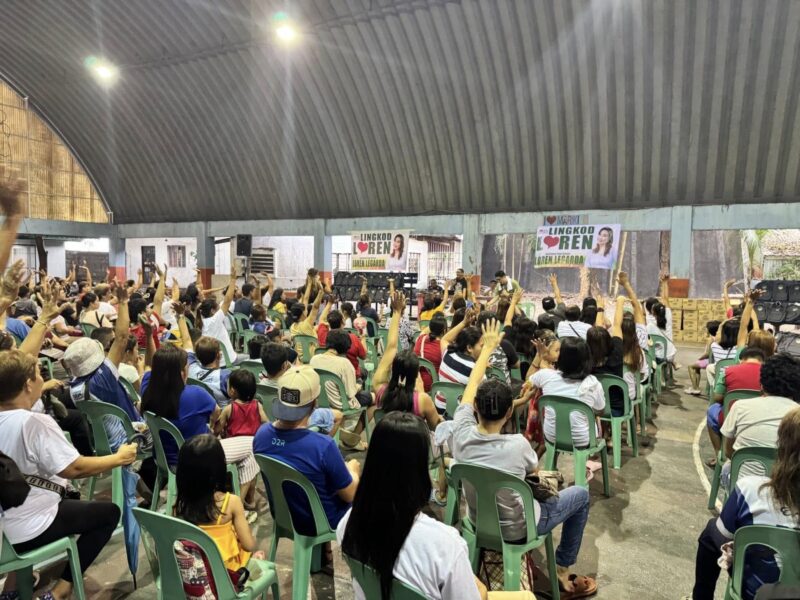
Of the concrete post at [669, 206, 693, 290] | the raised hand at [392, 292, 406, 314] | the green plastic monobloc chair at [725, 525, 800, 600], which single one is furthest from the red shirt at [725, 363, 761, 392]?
the concrete post at [669, 206, 693, 290]

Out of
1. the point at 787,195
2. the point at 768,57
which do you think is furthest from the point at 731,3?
the point at 787,195

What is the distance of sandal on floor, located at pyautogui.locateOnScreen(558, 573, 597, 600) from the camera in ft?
10.2

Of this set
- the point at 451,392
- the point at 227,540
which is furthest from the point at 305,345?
the point at 227,540

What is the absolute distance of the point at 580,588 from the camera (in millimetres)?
3125

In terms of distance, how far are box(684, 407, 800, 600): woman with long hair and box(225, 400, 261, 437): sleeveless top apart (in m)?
2.88

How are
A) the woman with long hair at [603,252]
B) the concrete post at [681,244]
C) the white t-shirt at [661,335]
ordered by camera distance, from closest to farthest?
the white t-shirt at [661,335], the concrete post at [681,244], the woman with long hair at [603,252]

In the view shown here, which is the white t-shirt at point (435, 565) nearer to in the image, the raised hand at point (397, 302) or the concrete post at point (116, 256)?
the raised hand at point (397, 302)

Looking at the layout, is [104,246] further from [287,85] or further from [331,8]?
[331,8]

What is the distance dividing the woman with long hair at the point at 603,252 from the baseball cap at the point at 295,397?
1248 centimetres

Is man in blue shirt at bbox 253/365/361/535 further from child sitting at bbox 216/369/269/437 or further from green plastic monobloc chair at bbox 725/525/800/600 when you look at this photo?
green plastic monobloc chair at bbox 725/525/800/600

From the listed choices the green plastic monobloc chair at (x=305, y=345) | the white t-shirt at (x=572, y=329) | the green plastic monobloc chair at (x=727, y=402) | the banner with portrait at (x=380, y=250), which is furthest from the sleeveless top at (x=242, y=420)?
the banner with portrait at (x=380, y=250)

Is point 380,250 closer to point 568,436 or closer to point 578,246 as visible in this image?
point 578,246

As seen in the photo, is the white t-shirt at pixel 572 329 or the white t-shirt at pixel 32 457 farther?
the white t-shirt at pixel 572 329

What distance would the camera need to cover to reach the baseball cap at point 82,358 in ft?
12.6
